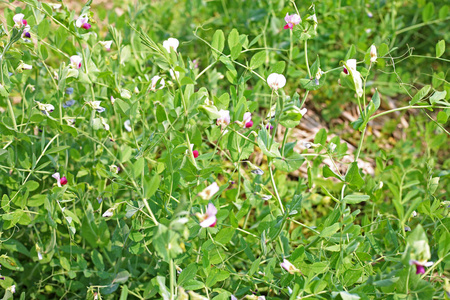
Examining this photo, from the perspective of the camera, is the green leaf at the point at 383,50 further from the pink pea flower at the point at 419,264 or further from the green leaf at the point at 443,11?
the green leaf at the point at 443,11

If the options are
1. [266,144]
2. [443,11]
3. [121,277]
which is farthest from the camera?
[443,11]

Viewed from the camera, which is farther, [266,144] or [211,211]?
[266,144]

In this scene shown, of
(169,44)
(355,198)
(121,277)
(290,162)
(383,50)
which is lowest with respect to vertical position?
(121,277)

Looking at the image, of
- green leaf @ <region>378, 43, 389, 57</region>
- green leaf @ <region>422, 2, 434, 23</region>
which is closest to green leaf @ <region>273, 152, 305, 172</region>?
green leaf @ <region>378, 43, 389, 57</region>

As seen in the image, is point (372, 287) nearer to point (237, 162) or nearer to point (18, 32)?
point (237, 162)

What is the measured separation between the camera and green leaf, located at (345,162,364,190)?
3.13 feet

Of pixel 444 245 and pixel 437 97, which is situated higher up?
pixel 437 97

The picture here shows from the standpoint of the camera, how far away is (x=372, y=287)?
88 centimetres

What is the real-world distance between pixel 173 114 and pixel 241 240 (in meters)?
0.38

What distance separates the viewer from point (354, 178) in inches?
38.1

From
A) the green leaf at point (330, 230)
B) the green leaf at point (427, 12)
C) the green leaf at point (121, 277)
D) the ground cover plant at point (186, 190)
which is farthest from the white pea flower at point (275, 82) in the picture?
the green leaf at point (427, 12)

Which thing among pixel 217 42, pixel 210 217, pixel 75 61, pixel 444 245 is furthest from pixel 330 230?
pixel 75 61

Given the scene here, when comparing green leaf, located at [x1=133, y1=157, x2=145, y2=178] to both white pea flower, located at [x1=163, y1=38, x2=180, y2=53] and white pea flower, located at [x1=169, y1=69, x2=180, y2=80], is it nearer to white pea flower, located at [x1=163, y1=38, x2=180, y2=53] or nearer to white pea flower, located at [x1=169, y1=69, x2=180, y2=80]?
white pea flower, located at [x1=169, y1=69, x2=180, y2=80]

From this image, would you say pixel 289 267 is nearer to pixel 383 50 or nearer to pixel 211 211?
pixel 211 211
